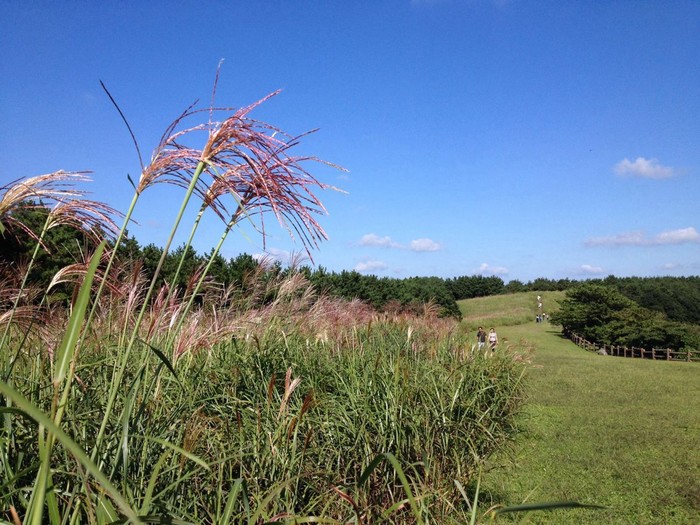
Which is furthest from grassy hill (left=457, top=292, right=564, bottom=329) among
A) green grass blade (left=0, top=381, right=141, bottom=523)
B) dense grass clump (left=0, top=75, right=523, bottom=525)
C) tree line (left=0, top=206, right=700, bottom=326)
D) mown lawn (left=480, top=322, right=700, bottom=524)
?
green grass blade (left=0, top=381, right=141, bottom=523)

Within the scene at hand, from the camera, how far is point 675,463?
705 cm

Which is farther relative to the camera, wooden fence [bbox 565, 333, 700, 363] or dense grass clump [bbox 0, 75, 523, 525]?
wooden fence [bbox 565, 333, 700, 363]

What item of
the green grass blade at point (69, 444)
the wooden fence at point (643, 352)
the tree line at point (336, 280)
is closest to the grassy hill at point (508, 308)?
the tree line at point (336, 280)

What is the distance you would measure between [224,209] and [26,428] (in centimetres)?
122

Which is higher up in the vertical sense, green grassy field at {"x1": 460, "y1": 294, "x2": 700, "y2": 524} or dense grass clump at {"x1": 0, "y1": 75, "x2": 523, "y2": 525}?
dense grass clump at {"x1": 0, "y1": 75, "x2": 523, "y2": 525}

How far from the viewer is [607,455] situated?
7.26 m

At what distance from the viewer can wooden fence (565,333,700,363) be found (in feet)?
80.9

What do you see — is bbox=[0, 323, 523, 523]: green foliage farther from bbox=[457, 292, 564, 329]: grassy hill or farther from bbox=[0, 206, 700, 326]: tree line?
bbox=[457, 292, 564, 329]: grassy hill

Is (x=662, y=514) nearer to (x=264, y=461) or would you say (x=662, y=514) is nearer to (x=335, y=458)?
(x=335, y=458)

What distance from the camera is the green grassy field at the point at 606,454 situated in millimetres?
5406

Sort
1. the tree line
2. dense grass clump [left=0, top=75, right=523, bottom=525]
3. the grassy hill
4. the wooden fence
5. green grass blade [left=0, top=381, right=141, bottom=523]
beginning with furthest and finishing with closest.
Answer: the grassy hill, the wooden fence, the tree line, dense grass clump [left=0, top=75, right=523, bottom=525], green grass blade [left=0, top=381, right=141, bottom=523]

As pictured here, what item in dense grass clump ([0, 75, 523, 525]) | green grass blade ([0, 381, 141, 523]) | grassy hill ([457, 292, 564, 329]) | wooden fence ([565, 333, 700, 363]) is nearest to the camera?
green grass blade ([0, 381, 141, 523])

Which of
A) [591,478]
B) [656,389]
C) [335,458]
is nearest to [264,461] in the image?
[335,458]

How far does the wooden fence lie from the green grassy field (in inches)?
491
